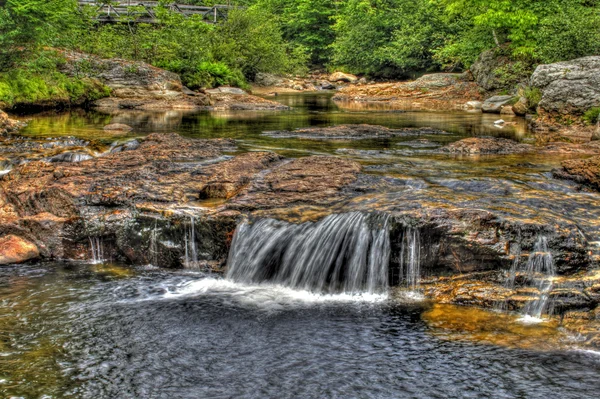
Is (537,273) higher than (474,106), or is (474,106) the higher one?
(474,106)

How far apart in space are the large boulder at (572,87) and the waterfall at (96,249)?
49.3 ft

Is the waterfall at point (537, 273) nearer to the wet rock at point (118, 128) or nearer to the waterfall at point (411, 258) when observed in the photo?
the waterfall at point (411, 258)

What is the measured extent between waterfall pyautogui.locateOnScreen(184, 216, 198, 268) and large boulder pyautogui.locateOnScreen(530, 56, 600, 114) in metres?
14.1

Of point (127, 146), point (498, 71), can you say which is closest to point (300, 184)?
point (127, 146)

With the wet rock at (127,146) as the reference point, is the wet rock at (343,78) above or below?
above

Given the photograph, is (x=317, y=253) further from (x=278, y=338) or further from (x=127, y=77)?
(x=127, y=77)

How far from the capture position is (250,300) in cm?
647

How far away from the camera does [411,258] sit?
6.64m

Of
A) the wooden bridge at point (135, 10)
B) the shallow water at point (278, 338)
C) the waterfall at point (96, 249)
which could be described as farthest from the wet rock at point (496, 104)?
the wooden bridge at point (135, 10)

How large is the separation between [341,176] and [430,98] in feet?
81.3

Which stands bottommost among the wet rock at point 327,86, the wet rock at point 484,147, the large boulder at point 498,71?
the wet rock at point 484,147

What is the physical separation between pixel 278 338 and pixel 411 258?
2.09m

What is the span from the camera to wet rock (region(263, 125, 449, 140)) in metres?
14.4

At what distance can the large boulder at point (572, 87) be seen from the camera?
16844mm
